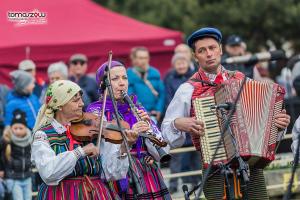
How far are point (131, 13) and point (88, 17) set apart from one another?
9.37m

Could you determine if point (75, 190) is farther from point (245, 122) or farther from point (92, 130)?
point (245, 122)

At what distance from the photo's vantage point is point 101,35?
15.4 metres

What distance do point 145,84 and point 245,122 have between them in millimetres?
5505

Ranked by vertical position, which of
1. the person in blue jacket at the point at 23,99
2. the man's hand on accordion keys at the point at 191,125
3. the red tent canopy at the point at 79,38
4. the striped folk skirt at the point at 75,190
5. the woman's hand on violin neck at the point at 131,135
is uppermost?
the red tent canopy at the point at 79,38

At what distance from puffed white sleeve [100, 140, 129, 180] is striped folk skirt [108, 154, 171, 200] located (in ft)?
0.87

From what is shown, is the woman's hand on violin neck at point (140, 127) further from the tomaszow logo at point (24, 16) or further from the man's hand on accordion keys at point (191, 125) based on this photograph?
the tomaszow logo at point (24, 16)

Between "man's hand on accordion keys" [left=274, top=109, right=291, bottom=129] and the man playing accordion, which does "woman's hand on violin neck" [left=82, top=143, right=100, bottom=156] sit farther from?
"man's hand on accordion keys" [left=274, top=109, right=291, bottom=129]

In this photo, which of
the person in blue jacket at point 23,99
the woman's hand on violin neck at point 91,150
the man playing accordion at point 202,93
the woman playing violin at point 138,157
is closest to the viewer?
the woman's hand on violin neck at point 91,150

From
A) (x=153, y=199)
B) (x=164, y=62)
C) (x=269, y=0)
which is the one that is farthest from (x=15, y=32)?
(x=269, y=0)

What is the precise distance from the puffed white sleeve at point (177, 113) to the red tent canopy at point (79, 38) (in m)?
5.81

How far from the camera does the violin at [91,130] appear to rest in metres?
7.36

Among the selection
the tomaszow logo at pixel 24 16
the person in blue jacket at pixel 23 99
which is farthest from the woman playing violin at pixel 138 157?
the person in blue jacket at pixel 23 99

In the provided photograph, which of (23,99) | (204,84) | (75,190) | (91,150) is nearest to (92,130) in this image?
(91,150)

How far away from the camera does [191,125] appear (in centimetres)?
751
